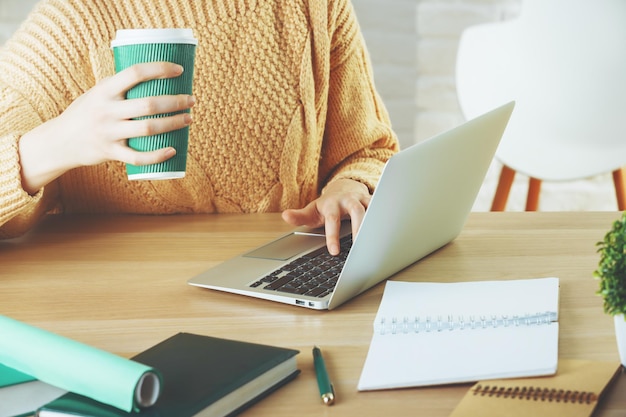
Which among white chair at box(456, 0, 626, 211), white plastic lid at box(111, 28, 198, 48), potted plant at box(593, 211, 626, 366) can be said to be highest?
white plastic lid at box(111, 28, 198, 48)

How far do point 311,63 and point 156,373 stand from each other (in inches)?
32.4

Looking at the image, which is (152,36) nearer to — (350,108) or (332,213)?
(332,213)

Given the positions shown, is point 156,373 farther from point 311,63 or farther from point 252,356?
point 311,63

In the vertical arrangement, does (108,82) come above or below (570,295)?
above

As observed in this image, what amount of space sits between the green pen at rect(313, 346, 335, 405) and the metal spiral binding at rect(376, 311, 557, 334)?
0.07 meters

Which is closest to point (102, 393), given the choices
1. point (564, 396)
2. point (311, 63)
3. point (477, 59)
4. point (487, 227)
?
point (564, 396)

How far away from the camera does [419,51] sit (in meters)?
2.12

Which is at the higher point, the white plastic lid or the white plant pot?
the white plastic lid

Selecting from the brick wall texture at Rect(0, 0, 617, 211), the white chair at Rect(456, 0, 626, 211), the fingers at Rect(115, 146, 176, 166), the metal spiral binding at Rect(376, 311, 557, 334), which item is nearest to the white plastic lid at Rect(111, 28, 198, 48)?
the fingers at Rect(115, 146, 176, 166)

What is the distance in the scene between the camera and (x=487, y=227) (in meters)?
1.00

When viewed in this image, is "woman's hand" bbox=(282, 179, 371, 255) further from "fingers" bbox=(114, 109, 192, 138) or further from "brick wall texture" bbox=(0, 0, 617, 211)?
"brick wall texture" bbox=(0, 0, 617, 211)

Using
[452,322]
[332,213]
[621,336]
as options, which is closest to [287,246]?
[332,213]

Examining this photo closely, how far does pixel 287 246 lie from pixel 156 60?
26cm

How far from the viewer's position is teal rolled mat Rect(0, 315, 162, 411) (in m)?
0.44
